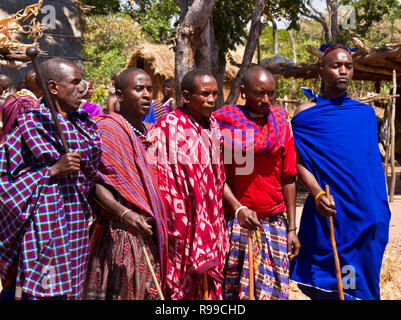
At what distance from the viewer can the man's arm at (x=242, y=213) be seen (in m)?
2.70

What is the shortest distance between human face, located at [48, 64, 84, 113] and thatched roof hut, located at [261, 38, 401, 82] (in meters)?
5.31

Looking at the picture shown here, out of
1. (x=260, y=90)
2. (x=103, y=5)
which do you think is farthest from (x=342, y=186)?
(x=103, y=5)

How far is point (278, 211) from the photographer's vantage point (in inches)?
118

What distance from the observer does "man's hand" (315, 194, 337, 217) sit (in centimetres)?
295

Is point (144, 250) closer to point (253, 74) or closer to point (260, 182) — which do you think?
point (260, 182)

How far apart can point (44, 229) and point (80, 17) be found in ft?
32.2

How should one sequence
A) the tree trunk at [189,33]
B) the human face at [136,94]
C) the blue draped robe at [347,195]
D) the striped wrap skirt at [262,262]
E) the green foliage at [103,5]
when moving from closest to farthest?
the human face at [136,94] → the striped wrap skirt at [262,262] → the blue draped robe at [347,195] → the tree trunk at [189,33] → the green foliage at [103,5]

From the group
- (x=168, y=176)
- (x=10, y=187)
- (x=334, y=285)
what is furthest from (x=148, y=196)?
(x=334, y=285)

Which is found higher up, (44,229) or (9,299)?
(44,229)

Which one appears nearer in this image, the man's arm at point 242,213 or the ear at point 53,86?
the ear at point 53,86

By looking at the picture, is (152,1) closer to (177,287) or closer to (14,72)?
(14,72)

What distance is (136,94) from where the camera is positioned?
112 inches

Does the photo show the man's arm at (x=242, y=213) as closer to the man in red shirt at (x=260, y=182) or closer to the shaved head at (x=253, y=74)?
the man in red shirt at (x=260, y=182)

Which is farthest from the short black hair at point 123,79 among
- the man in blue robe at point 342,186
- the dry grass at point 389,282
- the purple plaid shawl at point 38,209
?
the dry grass at point 389,282
